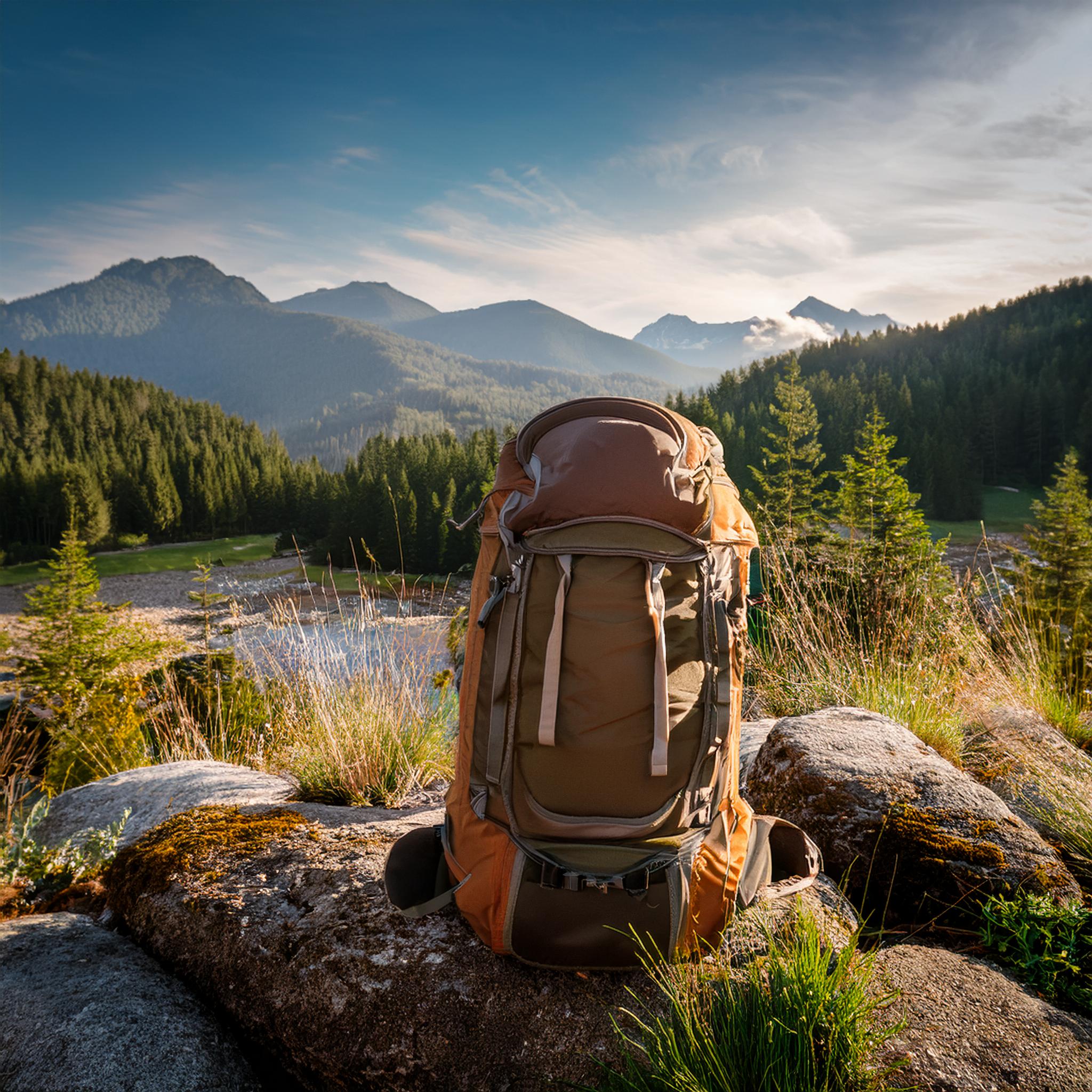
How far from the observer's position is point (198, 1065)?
169cm

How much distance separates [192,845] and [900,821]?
278 cm

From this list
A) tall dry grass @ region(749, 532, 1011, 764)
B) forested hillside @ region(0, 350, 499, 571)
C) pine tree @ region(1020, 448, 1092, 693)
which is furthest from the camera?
forested hillside @ region(0, 350, 499, 571)

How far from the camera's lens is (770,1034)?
1.40 m

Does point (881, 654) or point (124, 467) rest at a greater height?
point (881, 654)

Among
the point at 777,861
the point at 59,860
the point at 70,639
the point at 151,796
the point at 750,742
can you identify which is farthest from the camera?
the point at 70,639

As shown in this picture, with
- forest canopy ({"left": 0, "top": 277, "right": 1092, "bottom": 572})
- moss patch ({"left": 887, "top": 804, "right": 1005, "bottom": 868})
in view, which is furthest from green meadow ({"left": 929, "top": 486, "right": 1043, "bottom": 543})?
moss patch ({"left": 887, "top": 804, "right": 1005, "bottom": 868})

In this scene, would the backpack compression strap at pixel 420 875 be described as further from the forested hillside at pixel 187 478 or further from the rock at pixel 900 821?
the forested hillside at pixel 187 478

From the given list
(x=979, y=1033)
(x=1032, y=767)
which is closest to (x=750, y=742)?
→ (x=1032, y=767)

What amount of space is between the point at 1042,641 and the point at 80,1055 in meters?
5.93

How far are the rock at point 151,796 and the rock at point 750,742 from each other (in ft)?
7.43

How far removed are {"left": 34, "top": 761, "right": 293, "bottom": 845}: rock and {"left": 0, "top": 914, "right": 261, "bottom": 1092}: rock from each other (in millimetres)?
929

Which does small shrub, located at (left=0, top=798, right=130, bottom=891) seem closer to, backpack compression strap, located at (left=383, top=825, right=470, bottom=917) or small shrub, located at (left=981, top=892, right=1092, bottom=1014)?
backpack compression strap, located at (left=383, top=825, right=470, bottom=917)

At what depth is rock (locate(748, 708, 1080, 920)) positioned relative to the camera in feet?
7.49

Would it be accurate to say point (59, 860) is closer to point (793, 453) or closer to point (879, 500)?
point (879, 500)
